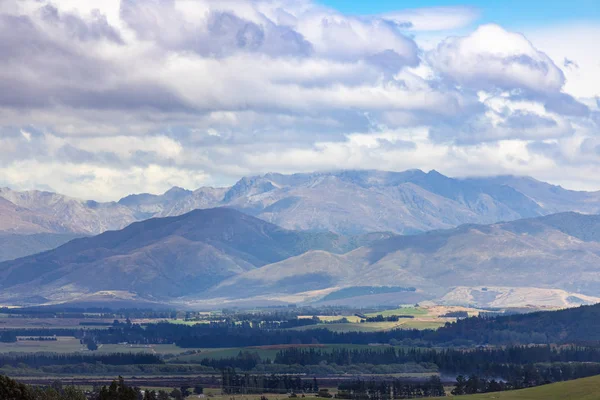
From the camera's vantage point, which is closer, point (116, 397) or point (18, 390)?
point (18, 390)

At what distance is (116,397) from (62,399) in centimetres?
1017

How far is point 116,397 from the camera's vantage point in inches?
7303

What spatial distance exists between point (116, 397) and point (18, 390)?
23.8 metres

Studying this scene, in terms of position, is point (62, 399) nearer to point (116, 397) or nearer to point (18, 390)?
point (116, 397)

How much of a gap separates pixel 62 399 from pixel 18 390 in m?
26.8

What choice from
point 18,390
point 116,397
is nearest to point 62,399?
point 116,397

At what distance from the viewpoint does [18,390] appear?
164125 millimetres

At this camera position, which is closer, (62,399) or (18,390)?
(18,390)

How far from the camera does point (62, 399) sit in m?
190
